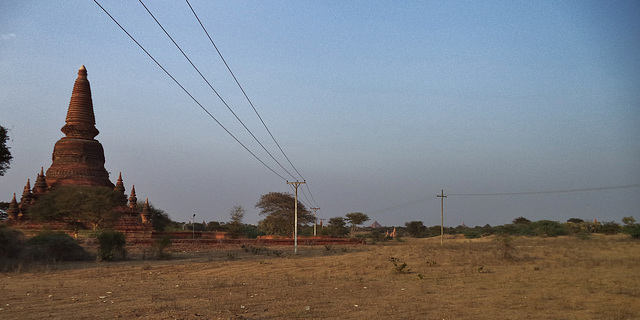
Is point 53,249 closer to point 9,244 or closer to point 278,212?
point 9,244

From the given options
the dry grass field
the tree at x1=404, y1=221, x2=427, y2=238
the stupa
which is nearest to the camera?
the dry grass field

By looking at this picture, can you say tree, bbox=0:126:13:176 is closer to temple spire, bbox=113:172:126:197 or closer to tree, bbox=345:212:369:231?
temple spire, bbox=113:172:126:197

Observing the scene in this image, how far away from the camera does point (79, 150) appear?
4112 centimetres

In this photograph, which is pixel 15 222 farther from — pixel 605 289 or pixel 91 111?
pixel 605 289

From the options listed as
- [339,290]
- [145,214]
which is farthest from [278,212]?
[339,290]

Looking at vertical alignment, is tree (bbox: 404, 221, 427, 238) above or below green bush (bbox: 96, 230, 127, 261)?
below

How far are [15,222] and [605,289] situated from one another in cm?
3838

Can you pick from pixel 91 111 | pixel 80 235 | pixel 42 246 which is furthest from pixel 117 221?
pixel 42 246

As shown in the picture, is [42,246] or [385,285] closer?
[385,285]

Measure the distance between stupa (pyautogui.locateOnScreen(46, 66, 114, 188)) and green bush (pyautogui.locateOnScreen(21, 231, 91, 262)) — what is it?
1756 centimetres

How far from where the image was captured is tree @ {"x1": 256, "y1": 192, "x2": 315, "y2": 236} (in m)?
52.7

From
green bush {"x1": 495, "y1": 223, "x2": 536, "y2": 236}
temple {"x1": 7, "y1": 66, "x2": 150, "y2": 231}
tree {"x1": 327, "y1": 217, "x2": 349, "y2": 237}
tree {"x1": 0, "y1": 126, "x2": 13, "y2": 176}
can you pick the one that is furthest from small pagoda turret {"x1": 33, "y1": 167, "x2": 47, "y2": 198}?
green bush {"x1": 495, "y1": 223, "x2": 536, "y2": 236}

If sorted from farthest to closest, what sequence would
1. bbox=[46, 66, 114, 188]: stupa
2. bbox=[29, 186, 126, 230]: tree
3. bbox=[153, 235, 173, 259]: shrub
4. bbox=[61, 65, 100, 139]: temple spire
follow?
1. bbox=[61, 65, 100, 139]: temple spire
2. bbox=[46, 66, 114, 188]: stupa
3. bbox=[29, 186, 126, 230]: tree
4. bbox=[153, 235, 173, 259]: shrub

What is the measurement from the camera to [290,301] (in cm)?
1095
